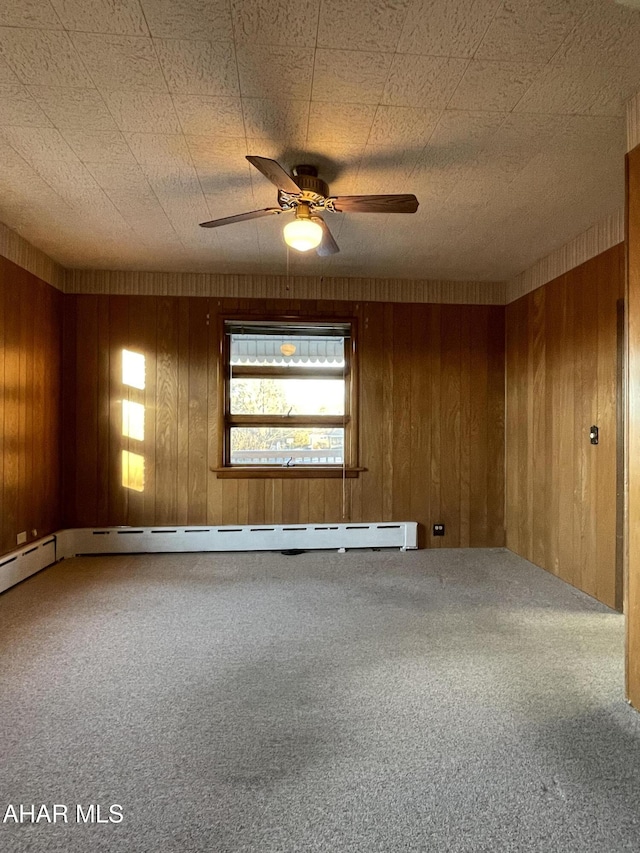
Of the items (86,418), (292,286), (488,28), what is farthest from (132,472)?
(488,28)

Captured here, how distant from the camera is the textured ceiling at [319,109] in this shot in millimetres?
1594

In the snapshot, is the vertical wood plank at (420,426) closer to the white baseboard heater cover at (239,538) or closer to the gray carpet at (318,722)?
the white baseboard heater cover at (239,538)

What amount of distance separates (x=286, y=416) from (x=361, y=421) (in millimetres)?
755

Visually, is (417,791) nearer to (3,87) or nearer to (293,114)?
(293,114)

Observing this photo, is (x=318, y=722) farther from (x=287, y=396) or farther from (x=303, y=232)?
(x=287, y=396)

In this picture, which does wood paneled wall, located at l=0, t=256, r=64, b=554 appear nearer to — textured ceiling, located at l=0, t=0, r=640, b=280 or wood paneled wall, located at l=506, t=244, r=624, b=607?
textured ceiling, located at l=0, t=0, r=640, b=280

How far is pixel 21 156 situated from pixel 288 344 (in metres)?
2.56

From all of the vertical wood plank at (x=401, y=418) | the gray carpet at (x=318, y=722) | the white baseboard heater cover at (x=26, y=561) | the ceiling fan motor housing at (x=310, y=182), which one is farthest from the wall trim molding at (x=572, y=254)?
the white baseboard heater cover at (x=26, y=561)

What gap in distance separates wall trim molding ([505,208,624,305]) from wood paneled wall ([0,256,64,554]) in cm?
433

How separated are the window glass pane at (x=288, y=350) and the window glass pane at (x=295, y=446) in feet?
2.20

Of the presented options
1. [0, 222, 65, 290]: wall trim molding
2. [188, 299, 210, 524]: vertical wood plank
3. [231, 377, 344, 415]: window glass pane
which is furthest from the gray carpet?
[0, 222, 65, 290]: wall trim molding

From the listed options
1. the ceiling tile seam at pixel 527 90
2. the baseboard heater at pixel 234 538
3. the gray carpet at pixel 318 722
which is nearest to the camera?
the gray carpet at pixel 318 722

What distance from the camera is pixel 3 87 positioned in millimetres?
1921

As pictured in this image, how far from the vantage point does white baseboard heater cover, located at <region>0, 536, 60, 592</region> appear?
3283mm
